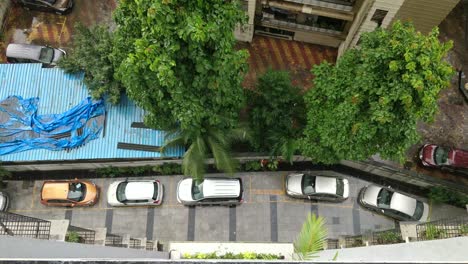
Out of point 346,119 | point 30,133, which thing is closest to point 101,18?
point 30,133

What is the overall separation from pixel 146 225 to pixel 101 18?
13.0m

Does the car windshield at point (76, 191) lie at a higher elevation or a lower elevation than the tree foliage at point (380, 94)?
lower

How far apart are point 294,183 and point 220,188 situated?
13.0 feet

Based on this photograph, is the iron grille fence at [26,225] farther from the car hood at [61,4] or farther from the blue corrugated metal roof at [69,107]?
the car hood at [61,4]

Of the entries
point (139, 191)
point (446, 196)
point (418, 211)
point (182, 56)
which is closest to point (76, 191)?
point (139, 191)

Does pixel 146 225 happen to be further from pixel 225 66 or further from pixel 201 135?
pixel 225 66

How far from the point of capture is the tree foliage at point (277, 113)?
63.0 feet

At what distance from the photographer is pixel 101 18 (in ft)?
86.5

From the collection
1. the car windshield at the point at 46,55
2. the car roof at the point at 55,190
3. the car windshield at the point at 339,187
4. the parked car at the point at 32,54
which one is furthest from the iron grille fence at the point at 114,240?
the car windshield at the point at 339,187

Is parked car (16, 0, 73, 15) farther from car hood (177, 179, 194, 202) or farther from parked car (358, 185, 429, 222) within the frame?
parked car (358, 185, 429, 222)

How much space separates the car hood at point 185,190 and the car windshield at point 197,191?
18cm

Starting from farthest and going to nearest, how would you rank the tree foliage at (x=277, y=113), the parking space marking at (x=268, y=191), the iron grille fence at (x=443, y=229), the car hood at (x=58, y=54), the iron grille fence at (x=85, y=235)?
1. the car hood at (x=58, y=54)
2. the parking space marking at (x=268, y=191)
3. the tree foliage at (x=277, y=113)
4. the iron grille fence at (x=85, y=235)
5. the iron grille fence at (x=443, y=229)

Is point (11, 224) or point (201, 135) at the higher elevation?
point (201, 135)

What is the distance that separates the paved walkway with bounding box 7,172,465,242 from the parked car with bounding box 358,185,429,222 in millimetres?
691
